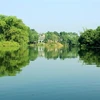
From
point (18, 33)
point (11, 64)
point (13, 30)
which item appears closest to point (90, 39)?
point (18, 33)

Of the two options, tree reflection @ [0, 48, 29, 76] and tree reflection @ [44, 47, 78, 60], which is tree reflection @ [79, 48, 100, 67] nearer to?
tree reflection @ [44, 47, 78, 60]

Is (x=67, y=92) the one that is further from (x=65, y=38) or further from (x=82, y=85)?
(x=65, y=38)

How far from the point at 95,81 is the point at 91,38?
6153 centimetres

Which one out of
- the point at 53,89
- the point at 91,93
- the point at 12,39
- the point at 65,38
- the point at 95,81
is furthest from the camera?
the point at 65,38

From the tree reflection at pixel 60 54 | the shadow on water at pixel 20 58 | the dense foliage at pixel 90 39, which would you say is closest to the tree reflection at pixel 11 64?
the shadow on water at pixel 20 58

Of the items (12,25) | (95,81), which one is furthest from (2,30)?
(95,81)

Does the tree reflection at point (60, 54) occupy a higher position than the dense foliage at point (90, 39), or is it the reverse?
the dense foliage at point (90, 39)

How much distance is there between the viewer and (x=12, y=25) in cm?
7419

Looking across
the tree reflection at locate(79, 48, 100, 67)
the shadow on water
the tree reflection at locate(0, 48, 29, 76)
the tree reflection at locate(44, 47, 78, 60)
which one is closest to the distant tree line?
the tree reflection at locate(44, 47, 78, 60)

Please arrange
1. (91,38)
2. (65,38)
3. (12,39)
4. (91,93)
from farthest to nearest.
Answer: (65,38) < (91,38) < (12,39) < (91,93)

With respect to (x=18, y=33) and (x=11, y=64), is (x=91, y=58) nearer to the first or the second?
(x=11, y=64)

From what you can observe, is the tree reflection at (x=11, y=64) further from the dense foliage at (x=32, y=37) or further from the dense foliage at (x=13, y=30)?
the dense foliage at (x=32, y=37)

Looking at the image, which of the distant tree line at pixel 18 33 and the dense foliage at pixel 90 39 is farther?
the dense foliage at pixel 90 39

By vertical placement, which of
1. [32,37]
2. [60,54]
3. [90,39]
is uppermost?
[32,37]
